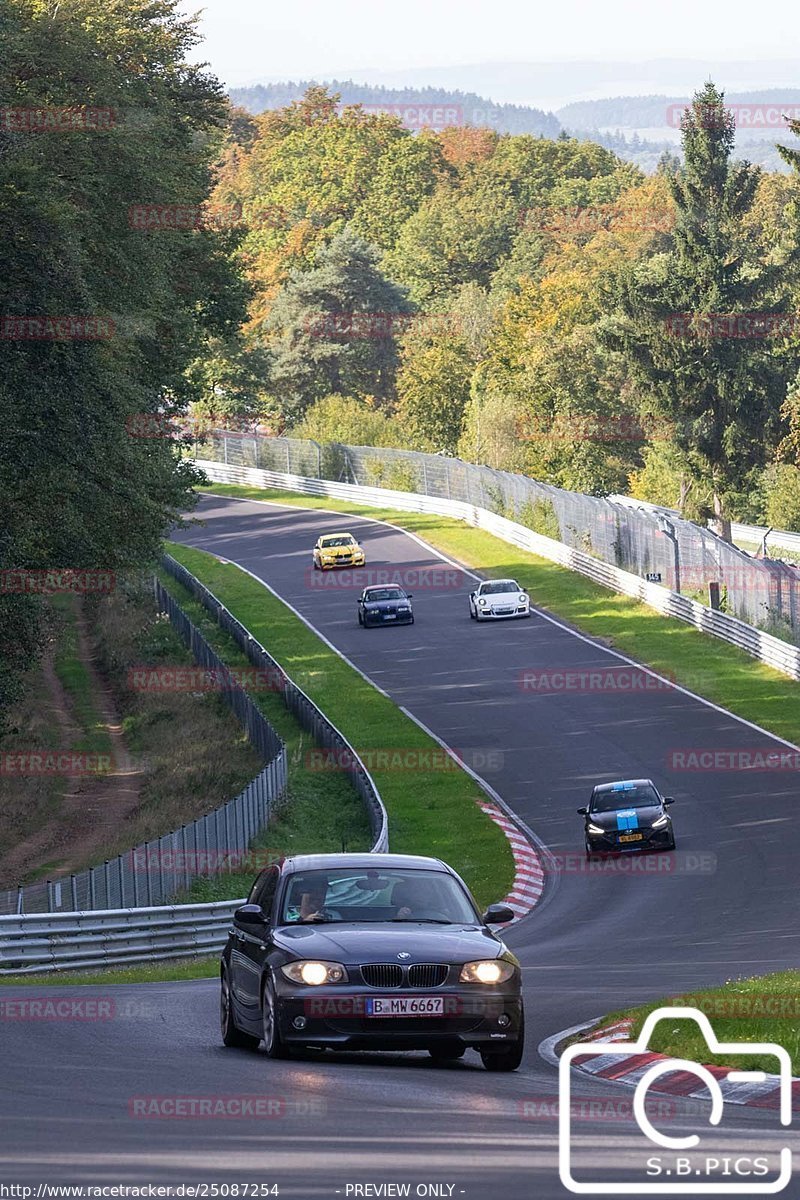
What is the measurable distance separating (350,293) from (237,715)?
3403 inches

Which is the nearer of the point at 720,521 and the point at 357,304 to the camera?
the point at 720,521

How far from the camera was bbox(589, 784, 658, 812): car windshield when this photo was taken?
33844 millimetres

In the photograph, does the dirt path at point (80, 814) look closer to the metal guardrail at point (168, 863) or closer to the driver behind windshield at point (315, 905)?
the metal guardrail at point (168, 863)

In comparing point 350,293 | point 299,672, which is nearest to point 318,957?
point 299,672

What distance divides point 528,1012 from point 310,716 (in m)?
29.7

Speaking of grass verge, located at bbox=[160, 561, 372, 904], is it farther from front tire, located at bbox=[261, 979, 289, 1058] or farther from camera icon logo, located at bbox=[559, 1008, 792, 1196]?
camera icon logo, located at bbox=[559, 1008, 792, 1196]

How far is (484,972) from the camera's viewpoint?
11.8 m

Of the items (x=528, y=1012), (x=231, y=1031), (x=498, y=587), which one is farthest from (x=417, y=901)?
(x=498, y=587)

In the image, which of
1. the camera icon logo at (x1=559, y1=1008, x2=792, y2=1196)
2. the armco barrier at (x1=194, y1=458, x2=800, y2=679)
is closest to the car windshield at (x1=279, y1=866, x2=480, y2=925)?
the camera icon logo at (x1=559, y1=1008, x2=792, y2=1196)

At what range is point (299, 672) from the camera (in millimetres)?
55344

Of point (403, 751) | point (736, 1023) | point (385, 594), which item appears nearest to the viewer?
point (736, 1023)

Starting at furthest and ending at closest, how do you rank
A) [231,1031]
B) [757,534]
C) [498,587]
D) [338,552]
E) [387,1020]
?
[757,534], [338,552], [498,587], [231,1031], [387,1020]

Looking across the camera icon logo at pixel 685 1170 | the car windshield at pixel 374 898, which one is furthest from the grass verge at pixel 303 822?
the camera icon logo at pixel 685 1170

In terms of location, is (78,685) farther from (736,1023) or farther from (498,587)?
(736,1023)
